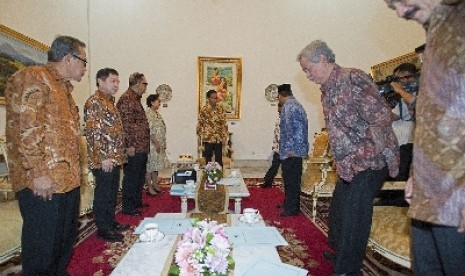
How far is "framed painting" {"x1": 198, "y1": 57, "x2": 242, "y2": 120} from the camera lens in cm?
820

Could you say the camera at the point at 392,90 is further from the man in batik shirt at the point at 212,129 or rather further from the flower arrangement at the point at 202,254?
the man in batik shirt at the point at 212,129

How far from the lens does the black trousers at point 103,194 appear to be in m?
3.26

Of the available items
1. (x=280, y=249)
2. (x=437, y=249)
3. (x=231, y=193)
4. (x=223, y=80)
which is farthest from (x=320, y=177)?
(x=223, y=80)

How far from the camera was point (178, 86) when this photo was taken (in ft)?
26.9

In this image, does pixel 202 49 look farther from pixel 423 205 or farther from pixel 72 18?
pixel 423 205

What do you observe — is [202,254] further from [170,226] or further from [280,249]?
[280,249]

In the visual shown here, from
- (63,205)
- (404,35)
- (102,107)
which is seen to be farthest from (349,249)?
(404,35)

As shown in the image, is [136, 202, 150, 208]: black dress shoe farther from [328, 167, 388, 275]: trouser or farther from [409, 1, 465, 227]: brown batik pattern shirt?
[409, 1, 465, 227]: brown batik pattern shirt

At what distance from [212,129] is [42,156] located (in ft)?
15.4

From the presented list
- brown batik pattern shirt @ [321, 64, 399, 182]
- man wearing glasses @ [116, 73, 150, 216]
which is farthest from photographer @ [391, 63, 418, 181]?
man wearing glasses @ [116, 73, 150, 216]

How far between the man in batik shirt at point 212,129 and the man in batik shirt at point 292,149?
2457 mm

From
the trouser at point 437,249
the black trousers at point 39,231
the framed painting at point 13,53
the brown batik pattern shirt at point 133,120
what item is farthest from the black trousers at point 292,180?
the framed painting at point 13,53

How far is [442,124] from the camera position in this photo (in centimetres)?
114

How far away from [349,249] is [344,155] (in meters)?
0.60
